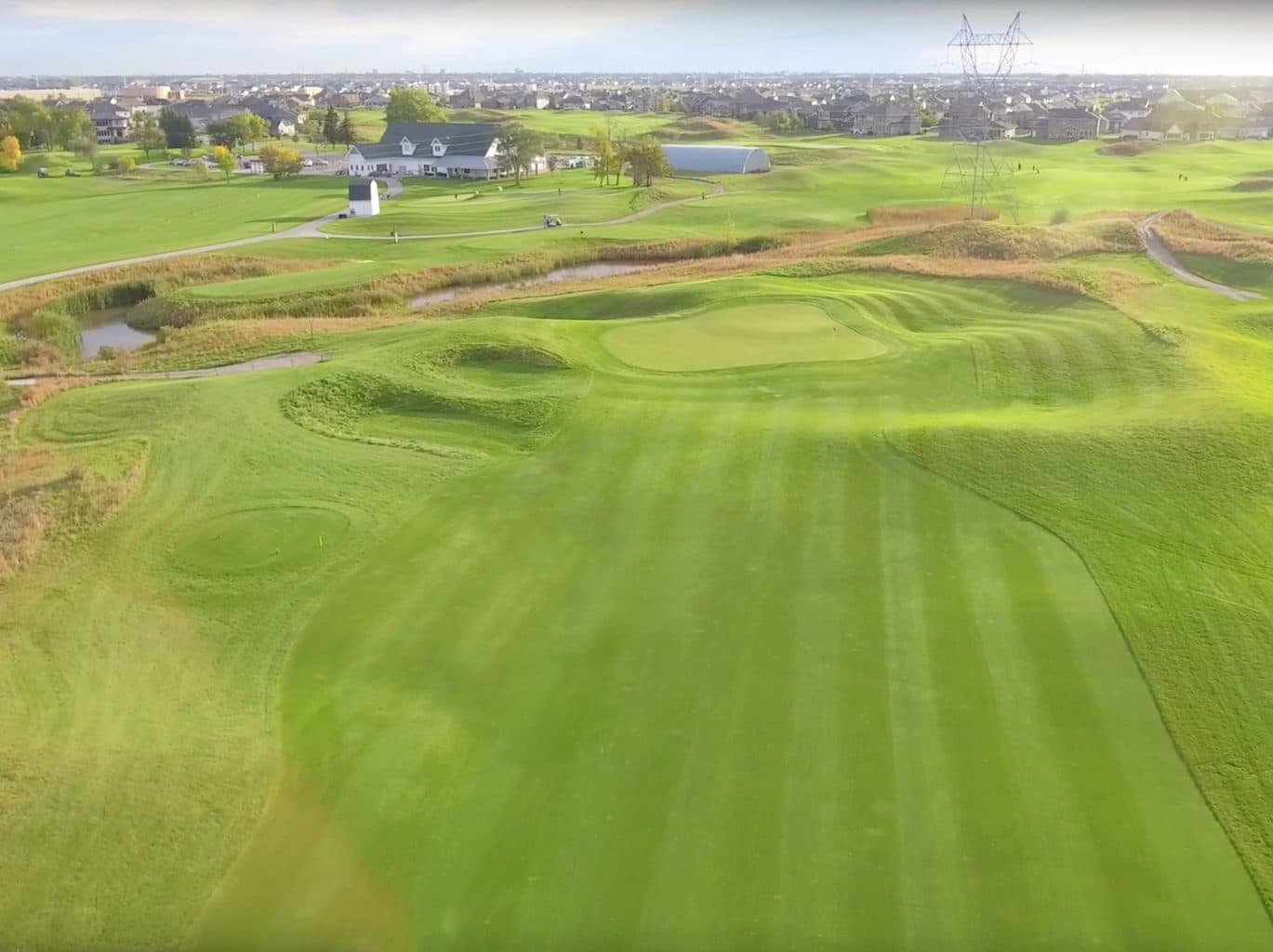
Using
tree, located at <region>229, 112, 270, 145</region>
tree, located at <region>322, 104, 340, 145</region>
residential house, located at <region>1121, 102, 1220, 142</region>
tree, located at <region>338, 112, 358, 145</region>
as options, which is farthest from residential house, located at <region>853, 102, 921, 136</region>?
tree, located at <region>229, 112, 270, 145</region>

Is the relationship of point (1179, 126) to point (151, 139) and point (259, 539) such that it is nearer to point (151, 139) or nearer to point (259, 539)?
point (151, 139)

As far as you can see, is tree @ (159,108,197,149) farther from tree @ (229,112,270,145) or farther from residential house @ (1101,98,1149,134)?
residential house @ (1101,98,1149,134)

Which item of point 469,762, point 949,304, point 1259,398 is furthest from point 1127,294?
point 469,762

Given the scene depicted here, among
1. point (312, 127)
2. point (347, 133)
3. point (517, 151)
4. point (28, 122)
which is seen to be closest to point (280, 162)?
point (517, 151)

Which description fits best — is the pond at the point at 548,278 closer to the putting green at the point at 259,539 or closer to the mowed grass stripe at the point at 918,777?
the putting green at the point at 259,539

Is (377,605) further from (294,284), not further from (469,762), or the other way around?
(294,284)

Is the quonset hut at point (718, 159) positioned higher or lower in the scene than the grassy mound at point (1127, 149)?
lower

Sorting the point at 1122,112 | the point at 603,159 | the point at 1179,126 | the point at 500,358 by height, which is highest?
the point at 1122,112

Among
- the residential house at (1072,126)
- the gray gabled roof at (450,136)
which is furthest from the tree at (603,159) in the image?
the residential house at (1072,126)
